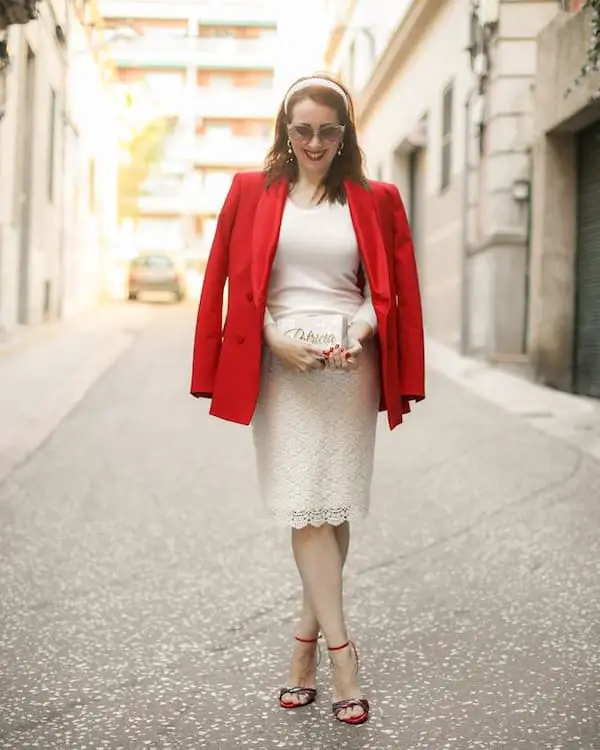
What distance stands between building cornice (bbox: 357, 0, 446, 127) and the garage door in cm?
564

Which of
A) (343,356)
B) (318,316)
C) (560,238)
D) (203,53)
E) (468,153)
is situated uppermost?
(203,53)

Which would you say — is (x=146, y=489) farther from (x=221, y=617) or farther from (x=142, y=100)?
(x=142, y=100)

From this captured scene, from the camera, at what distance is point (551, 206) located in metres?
12.3

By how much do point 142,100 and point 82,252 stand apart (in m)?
13.4

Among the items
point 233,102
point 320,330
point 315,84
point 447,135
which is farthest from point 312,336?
point 233,102

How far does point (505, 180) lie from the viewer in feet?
44.2

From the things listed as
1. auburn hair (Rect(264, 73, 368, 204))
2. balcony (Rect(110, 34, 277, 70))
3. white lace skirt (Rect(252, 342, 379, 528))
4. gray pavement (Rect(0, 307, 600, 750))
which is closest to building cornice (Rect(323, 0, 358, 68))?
balcony (Rect(110, 34, 277, 70))

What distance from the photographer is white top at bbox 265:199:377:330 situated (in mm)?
2896

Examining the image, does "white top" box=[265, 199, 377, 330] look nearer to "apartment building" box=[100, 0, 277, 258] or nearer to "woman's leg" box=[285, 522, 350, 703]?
"woman's leg" box=[285, 522, 350, 703]

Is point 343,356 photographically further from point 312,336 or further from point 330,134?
point 330,134

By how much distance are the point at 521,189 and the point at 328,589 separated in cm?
1098

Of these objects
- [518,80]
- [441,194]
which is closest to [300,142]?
[518,80]

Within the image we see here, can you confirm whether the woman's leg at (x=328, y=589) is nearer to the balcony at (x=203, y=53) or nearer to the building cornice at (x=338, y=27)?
the building cornice at (x=338, y=27)

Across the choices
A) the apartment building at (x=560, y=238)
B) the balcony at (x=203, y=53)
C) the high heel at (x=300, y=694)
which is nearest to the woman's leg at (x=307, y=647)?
the high heel at (x=300, y=694)
